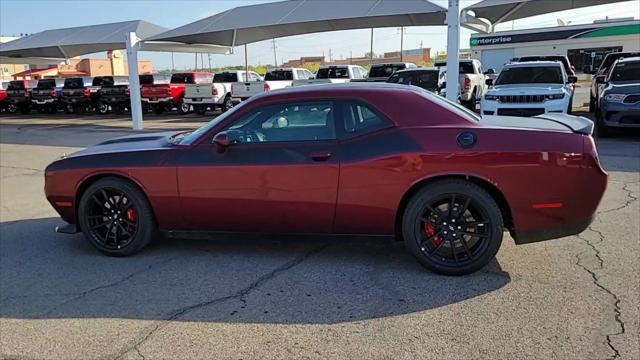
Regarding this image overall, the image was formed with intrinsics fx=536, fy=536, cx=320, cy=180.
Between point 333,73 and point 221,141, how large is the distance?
19166 millimetres

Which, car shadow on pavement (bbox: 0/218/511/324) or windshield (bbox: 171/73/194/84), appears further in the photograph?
windshield (bbox: 171/73/194/84)

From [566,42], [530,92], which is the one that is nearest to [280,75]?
[530,92]

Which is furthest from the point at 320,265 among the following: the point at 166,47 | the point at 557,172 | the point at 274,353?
the point at 166,47

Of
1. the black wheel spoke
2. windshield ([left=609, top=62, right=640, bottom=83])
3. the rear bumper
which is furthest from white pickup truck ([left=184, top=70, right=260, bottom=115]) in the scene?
the rear bumper

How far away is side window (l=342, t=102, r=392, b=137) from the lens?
Result: 446cm

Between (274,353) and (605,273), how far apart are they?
2.83 meters

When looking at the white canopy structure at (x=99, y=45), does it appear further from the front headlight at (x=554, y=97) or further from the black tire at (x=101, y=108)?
the front headlight at (x=554, y=97)

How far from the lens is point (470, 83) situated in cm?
1848

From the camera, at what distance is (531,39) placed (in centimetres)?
3703

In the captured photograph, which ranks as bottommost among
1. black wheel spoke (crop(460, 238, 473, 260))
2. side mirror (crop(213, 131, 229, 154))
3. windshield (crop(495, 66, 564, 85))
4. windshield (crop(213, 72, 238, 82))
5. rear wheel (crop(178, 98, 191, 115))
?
black wheel spoke (crop(460, 238, 473, 260))

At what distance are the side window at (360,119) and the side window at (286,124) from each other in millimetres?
125

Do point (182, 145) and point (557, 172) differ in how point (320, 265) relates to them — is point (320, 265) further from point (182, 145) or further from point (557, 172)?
point (557, 172)

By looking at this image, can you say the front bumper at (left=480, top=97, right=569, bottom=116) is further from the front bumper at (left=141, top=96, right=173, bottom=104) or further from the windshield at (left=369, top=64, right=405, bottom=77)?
the front bumper at (left=141, top=96, right=173, bottom=104)

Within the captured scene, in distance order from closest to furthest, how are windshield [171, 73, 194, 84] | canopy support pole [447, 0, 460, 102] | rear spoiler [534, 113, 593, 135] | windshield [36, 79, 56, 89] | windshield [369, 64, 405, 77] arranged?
rear spoiler [534, 113, 593, 135] → canopy support pole [447, 0, 460, 102] → windshield [369, 64, 405, 77] → windshield [171, 73, 194, 84] → windshield [36, 79, 56, 89]
